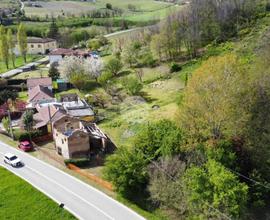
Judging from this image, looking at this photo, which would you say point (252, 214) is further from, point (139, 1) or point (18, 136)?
point (139, 1)

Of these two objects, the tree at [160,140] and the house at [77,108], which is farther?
the house at [77,108]

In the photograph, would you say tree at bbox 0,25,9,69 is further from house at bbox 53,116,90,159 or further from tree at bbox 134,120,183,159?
tree at bbox 134,120,183,159

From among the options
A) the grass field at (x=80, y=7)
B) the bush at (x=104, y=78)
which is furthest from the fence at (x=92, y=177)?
the grass field at (x=80, y=7)

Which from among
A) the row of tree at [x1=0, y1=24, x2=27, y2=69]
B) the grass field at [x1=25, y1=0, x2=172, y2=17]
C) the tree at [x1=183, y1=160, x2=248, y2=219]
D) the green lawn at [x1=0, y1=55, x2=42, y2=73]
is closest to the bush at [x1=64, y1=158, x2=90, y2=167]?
A: the tree at [x1=183, y1=160, x2=248, y2=219]

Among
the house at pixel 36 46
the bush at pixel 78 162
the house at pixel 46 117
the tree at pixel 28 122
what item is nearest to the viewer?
the bush at pixel 78 162

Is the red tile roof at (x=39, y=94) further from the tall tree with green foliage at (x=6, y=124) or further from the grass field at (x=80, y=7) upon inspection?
the grass field at (x=80, y=7)

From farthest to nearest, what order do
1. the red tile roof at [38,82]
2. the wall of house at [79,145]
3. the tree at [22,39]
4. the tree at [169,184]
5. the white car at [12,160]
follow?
the tree at [22,39] → the red tile roof at [38,82] → the wall of house at [79,145] → the white car at [12,160] → the tree at [169,184]

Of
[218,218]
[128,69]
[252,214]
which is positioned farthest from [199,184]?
[128,69]
